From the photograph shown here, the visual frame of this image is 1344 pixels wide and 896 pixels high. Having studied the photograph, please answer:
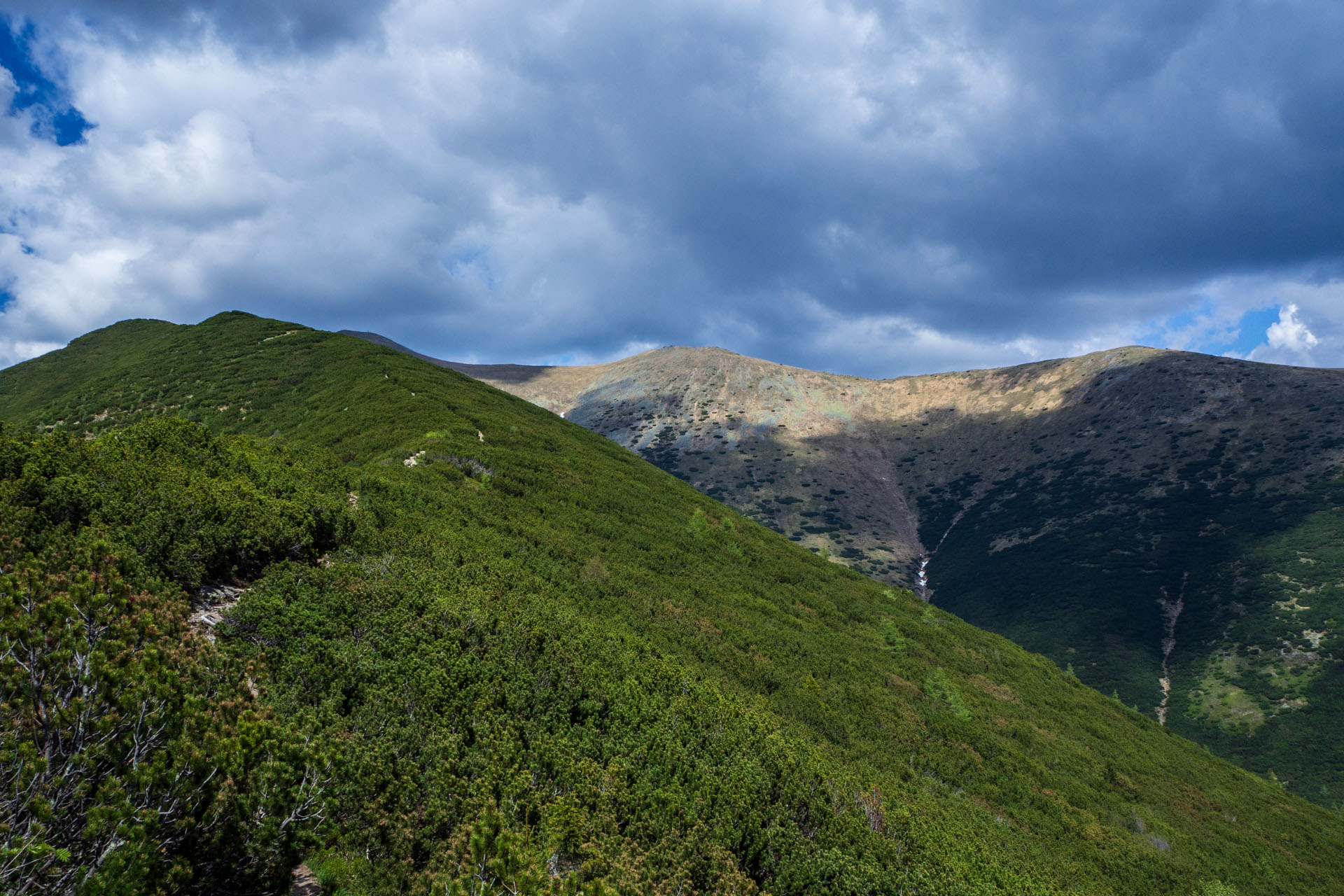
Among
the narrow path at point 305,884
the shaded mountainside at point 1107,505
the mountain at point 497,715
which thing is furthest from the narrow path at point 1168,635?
the narrow path at point 305,884

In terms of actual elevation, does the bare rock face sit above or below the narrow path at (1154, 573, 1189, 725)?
above

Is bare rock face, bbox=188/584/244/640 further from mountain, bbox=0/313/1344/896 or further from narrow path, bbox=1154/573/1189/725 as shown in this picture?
narrow path, bbox=1154/573/1189/725

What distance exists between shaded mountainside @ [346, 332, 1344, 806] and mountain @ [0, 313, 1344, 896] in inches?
2493

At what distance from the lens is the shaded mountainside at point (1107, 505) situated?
80.8 meters

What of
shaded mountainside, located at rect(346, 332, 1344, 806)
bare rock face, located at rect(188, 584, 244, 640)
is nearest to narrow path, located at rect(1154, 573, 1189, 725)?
shaded mountainside, located at rect(346, 332, 1344, 806)

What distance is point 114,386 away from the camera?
167ft

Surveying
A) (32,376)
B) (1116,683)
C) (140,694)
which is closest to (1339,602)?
(1116,683)

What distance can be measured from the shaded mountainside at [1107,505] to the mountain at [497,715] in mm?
63334

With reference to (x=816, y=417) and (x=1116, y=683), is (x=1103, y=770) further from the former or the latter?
(x=816, y=417)

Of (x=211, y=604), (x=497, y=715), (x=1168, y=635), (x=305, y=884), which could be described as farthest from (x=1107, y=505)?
(x=305, y=884)

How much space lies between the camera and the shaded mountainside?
80750mm

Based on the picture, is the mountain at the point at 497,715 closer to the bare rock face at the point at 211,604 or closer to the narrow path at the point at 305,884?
the bare rock face at the point at 211,604

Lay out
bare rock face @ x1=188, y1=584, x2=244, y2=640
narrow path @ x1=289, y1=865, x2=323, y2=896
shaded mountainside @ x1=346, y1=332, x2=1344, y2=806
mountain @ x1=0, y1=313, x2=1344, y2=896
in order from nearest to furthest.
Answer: mountain @ x1=0, y1=313, x2=1344, y2=896, narrow path @ x1=289, y1=865, x2=323, y2=896, bare rock face @ x1=188, y1=584, x2=244, y2=640, shaded mountainside @ x1=346, y1=332, x2=1344, y2=806

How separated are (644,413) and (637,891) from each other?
18560 cm
